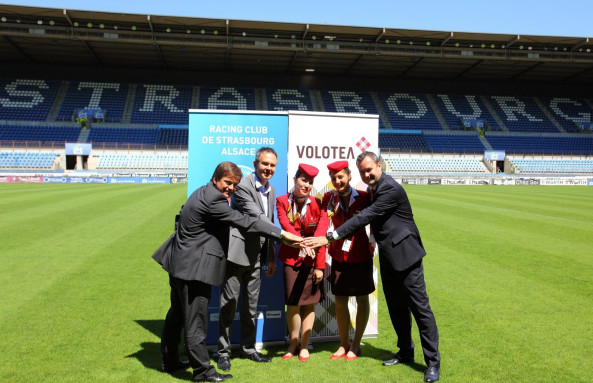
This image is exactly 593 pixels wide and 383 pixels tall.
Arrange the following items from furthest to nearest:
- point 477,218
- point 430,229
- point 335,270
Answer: point 477,218 < point 430,229 < point 335,270

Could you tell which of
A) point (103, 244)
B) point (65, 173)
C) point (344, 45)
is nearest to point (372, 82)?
point (344, 45)

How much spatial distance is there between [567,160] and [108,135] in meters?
43.4

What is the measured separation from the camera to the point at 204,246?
394 cm

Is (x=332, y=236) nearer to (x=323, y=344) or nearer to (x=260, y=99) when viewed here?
(x=323, y=344)

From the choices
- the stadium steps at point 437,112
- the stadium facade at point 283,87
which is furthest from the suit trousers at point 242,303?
the stadium steps at point 437,112

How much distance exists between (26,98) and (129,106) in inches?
362

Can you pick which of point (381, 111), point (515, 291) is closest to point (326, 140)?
point (515, 291)

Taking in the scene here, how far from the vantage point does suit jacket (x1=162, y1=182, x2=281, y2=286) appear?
3.89m

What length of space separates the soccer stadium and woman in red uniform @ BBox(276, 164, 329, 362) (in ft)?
1.31

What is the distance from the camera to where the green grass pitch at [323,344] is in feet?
13.7

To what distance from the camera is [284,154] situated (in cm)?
505

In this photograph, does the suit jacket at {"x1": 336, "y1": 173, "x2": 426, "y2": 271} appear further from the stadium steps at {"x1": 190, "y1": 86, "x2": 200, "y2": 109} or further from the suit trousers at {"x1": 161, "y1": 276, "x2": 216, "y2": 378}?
the stadium steps at {"x1": 190, "y1": 86, "x2": 200, "y2": 109}

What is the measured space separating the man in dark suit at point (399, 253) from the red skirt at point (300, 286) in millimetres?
382

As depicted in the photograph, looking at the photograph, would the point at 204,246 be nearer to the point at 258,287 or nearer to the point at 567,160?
the point at 258,287
